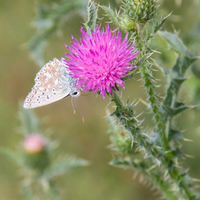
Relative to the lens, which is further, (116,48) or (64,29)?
(64,29)

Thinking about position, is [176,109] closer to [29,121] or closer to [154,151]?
[154,151]

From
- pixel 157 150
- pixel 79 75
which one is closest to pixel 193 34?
pixel 157 150

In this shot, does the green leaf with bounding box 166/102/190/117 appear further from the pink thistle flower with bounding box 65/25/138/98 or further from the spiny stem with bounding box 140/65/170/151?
the pink thistle flower with bounding box 65/25/138/98

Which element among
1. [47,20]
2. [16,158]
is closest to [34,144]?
[16,158]

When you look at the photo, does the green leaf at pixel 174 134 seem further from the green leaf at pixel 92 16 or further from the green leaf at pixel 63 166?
the green leaf at pixel 63 166

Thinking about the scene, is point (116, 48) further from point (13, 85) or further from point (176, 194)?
point (13, 85)

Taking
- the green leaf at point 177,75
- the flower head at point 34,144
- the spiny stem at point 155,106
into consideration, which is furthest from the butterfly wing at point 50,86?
the flower head at point 34,144
